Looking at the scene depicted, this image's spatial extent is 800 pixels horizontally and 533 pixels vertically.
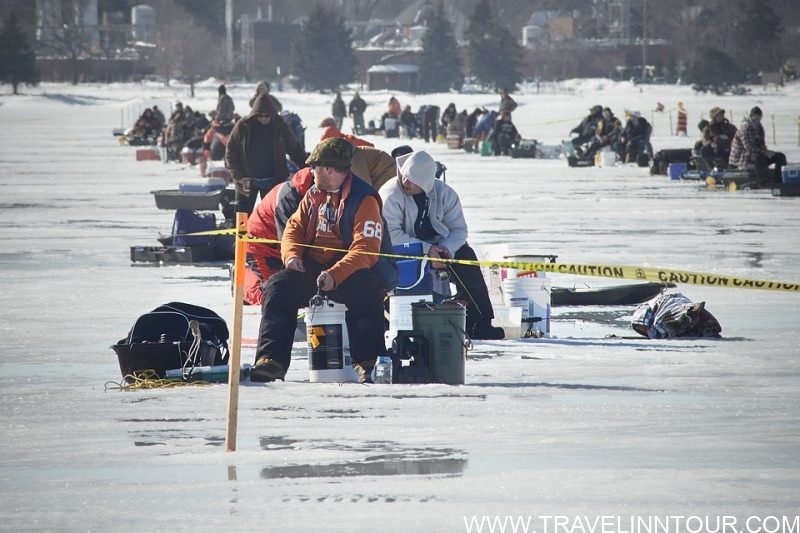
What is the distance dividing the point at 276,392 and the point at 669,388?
6.49ft

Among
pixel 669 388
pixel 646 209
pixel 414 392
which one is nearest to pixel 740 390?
pixel 669 388

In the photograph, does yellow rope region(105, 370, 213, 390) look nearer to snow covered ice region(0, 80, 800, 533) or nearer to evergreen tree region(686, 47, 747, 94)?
snow covered ice region(0, 80, 800, 533)

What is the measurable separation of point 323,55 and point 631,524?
127357mm

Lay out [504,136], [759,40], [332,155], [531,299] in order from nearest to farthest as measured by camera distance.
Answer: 1. [332,155]
2. [531,299]
3. [504,136]
4. [759,40]

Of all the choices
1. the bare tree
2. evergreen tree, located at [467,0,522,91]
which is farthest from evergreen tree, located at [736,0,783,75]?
the bare tree

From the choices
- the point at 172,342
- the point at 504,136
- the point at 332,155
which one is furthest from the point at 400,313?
the point at 504,136

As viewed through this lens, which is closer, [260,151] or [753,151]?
[260,151]

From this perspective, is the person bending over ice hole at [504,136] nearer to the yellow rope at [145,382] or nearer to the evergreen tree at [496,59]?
the yellow rope at [145,382]

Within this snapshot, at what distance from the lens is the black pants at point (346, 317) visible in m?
8.72

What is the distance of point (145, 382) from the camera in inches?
339

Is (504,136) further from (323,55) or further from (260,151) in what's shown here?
(323,55)

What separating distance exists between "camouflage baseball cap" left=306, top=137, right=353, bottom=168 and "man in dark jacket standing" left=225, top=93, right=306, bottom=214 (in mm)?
5769

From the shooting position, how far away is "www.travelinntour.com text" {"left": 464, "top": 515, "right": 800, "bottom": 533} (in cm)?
557

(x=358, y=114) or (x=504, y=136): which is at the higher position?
→ (x=358, y=114)
